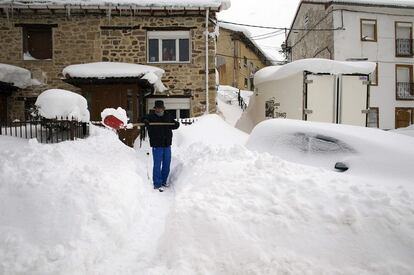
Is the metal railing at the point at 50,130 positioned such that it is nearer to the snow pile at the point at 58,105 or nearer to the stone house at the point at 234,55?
the snow pile at the point at 58,105

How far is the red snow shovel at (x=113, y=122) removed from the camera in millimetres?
7930

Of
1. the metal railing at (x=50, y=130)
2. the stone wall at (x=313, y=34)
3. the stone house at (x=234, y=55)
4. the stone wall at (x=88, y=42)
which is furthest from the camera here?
the stone house at (x=234, y=55)

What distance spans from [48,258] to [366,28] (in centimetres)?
2320

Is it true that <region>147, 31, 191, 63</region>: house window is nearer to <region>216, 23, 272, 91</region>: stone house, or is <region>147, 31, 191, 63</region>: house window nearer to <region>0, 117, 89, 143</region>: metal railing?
<region>0, 117, 89, 143</region>: metal railing

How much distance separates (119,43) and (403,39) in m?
18.8

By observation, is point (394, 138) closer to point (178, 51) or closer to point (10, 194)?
point (10, 194)

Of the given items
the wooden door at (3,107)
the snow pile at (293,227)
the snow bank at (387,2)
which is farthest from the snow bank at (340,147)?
the snow bank at (387,2)

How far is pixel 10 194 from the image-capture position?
3.84 m

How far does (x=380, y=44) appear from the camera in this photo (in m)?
21.1

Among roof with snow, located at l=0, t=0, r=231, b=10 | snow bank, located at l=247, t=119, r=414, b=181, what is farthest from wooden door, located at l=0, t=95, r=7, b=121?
snow bank, located at l=247, t=119, r=414, b=181

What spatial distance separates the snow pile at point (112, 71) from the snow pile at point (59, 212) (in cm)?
665

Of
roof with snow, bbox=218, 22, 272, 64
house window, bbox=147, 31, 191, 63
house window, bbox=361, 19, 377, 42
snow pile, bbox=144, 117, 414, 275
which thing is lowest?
snow pile, bbox=144, 117, 414, 275

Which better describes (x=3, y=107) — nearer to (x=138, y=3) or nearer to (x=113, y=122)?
(x=138, y=3)

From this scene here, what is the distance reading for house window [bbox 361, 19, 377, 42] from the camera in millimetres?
20828
